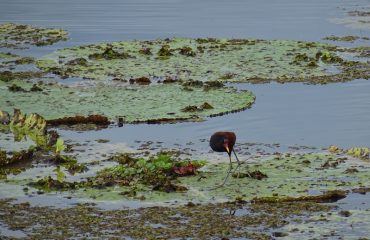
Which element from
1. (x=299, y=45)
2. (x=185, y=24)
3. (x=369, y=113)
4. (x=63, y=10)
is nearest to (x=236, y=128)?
(x=369, y=113)

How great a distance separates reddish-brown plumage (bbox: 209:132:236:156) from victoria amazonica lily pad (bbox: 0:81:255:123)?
11.8 ft

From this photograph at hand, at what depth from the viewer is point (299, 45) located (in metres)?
22.6

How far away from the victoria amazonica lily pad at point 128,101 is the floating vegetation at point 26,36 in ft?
26.3

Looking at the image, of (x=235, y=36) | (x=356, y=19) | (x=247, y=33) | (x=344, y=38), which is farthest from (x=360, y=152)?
(x=356, y=19)

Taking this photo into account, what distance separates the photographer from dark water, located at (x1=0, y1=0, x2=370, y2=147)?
14289mm

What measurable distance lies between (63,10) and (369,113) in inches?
954

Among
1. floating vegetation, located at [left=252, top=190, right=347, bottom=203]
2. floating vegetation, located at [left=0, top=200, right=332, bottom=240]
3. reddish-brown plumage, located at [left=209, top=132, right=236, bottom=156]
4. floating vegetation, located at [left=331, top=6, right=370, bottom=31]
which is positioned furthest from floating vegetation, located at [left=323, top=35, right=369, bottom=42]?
floating vegetation, located at [left=0, top=200, right=332, bottom=240]

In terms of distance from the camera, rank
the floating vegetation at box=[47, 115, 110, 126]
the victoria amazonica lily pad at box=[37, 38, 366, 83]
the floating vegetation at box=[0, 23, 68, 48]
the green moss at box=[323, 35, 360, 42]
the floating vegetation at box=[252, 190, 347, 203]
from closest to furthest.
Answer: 1. the floating vegetation at box=[252, 190, 347, 203]
2. the floating vegetation at box=[47, 115, 110, 126]
3. the victoria amazonica lily pad at box=[37, 38, 366, 83]
4. the floating vegetation at box=[0, 23, 68, 48]
5. the green moss at box=[323, 35, 360, 42]

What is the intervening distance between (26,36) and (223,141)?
1697cm

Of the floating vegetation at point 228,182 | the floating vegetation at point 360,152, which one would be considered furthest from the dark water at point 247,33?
the floating vegetation at point 228,182

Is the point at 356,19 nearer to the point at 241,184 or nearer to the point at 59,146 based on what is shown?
the point at 59,146

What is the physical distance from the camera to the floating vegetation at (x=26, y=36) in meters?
25.8

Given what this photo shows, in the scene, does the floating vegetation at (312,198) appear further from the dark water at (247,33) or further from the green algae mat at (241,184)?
the dark water at (247,33)

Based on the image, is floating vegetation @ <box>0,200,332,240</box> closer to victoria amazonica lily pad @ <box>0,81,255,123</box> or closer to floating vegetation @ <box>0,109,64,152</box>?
floating vegetation @ <box>0,109,64,152</box>
